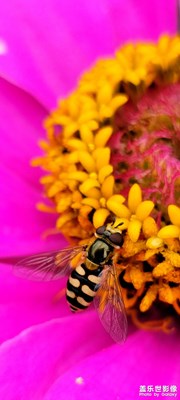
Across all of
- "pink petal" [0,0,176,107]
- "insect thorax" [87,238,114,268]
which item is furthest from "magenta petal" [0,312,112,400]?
"pink petal" [0,0,176,107]

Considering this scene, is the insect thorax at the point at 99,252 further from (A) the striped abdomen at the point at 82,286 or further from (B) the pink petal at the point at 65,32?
(B) the pink petal at the point at 65,32

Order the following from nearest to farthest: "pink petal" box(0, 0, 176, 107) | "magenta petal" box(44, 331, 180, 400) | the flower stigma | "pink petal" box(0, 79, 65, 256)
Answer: "magenta petal" box(44, 331, 180, 400) → the flower stigma → "pink petal" box(0, 79, 65, 256) → "pink petal" box(0, 0, 176, 107)

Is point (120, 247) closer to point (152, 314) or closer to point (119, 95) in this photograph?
point (152, 314)

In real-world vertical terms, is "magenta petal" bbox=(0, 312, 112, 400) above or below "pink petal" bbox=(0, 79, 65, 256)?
below

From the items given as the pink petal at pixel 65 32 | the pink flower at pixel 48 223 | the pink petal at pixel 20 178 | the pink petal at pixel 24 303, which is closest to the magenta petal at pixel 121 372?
the pink flower at pixel 48 223

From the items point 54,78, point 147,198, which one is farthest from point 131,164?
point 54,78

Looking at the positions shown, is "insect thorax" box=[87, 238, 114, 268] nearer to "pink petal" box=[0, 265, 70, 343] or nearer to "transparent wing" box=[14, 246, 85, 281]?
"transparent wing" box=[14, 246, 85, 281]

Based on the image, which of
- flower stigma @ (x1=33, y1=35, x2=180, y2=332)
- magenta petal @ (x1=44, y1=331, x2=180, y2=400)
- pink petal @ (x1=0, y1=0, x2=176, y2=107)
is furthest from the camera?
pink petal @ (x1=0, y1=0, x2=176, y2=107)
